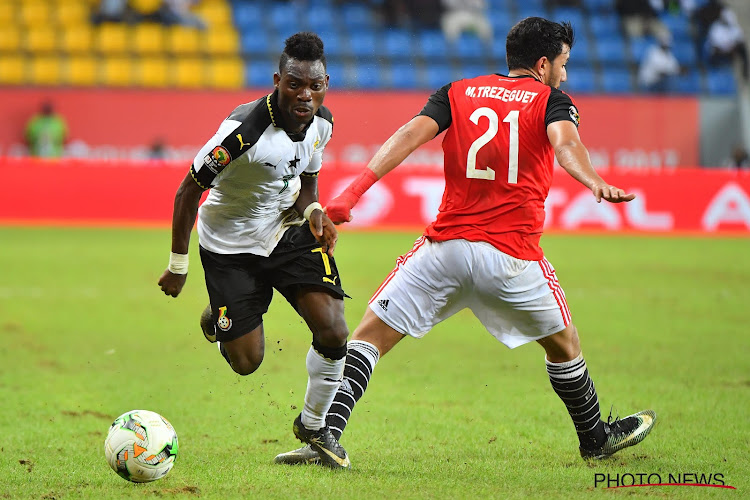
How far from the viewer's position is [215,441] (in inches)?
224

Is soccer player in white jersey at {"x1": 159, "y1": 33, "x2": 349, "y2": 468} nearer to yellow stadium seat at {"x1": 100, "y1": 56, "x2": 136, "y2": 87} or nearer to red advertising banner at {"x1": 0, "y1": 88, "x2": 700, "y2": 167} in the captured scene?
red advertising banner at {"x1": 0, "y1": 88, "x2": 700, "y2": 167}

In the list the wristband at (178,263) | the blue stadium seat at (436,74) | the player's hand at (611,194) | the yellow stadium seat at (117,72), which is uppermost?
the player's hand at (611,194)

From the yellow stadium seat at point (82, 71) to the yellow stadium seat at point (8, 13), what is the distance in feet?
6.46

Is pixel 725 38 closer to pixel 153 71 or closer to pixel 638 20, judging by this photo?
pixel 638 20

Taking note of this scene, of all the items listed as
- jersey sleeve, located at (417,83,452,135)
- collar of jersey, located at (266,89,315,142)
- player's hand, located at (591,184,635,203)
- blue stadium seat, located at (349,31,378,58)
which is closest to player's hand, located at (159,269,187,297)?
collar of jersey, located at (266,89,315,142)

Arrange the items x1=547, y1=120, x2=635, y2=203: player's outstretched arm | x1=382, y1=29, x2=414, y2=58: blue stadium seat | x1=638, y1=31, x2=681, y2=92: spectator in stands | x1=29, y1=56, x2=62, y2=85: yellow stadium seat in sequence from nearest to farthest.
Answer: x1=547, y1=120, x2=635, y2=203: player's outstretched arm < x1=29, y1=56, x2=62, y2=85: yellow stadium seat < x1=382, y1=29, x2=414, y2=58: blue stadium seat < x1=638, y1=31, x2=681, y2=92: spectator in stands

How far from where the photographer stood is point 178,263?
5.35 metres

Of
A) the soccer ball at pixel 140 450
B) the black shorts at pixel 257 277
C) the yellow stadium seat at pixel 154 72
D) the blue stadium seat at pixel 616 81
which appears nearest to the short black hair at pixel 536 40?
the black shorts at pixel 257 277

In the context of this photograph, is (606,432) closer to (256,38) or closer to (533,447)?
(533,447)

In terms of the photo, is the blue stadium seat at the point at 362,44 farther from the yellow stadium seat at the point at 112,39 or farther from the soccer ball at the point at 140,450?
the soccer ball at the point at 140,450

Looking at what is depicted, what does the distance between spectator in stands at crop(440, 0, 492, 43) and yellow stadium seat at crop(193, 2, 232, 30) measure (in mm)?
5111

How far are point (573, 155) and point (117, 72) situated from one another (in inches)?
756

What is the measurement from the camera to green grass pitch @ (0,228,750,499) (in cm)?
487

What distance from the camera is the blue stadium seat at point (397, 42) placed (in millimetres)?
23031
